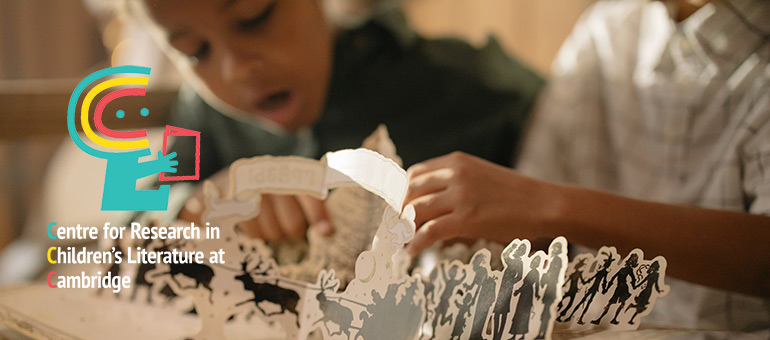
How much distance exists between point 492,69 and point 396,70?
0.13m

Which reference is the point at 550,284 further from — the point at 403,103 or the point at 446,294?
the point at 403,103

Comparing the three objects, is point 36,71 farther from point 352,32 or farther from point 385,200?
point 385,200

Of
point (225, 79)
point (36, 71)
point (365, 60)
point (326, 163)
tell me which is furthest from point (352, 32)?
point (36, 71)

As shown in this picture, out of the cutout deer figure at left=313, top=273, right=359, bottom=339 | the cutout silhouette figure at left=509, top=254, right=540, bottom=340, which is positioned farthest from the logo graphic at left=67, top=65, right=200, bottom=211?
the cutout silhouette figure at left=509, top=254, right=540, bottom=340

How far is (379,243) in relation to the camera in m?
0.29

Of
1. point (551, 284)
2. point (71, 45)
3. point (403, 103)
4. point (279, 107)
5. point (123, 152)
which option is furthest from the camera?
point (71, 45)

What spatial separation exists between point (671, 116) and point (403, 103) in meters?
0.31

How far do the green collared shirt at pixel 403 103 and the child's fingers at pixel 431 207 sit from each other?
308 mm

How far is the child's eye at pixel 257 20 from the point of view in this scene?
1.37 ft

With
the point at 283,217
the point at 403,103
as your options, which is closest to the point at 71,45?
the point at 403,103

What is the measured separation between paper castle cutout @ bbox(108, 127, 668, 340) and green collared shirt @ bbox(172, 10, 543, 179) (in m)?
0.29

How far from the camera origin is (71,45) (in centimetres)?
118

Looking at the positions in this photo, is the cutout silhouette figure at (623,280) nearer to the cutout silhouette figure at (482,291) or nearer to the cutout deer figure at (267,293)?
the cutout silhouette figure at (482,291)

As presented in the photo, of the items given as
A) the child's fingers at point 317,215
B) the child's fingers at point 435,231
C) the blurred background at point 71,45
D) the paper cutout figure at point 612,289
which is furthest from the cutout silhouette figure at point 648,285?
the blurred background at point 71,45
